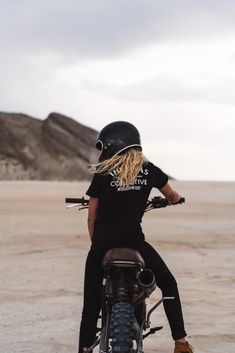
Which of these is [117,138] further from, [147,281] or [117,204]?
[147,281]

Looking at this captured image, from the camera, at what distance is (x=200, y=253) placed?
14.5 meters

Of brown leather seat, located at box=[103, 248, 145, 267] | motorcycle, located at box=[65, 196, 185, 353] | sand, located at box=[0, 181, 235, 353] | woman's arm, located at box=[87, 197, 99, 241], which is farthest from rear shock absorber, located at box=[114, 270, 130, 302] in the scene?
sand, located at box=[0, 181, 235, 353]

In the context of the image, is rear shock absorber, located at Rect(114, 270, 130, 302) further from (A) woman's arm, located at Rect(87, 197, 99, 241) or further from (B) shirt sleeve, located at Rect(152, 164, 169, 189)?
(B) shirt sleeve, located at Rect(152, 164, 169, 189)

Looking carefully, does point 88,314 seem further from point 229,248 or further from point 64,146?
point 64,146

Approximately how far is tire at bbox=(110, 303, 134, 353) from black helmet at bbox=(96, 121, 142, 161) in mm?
1035

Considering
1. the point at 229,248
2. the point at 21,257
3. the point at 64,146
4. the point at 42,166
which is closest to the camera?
the point at 21,257

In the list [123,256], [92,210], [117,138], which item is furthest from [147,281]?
[117,138]

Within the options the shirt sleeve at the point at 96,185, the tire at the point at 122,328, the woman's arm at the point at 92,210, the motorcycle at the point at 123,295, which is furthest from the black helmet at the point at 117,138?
the tire at the point at 122,328

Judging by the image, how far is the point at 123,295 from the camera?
4828 millimetres

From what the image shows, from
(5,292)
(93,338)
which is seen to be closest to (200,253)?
(5,292)

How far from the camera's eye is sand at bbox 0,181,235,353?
761cm

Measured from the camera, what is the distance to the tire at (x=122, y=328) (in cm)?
474

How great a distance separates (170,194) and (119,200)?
0.48 m

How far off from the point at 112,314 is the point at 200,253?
32.1 ft
